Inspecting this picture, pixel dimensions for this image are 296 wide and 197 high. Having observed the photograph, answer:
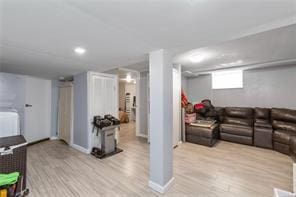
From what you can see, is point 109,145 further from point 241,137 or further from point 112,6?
point 241,137

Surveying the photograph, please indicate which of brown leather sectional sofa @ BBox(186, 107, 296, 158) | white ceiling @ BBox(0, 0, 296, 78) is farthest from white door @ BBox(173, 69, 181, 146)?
white ceiling @ BBox(0, 0, 296, 78)

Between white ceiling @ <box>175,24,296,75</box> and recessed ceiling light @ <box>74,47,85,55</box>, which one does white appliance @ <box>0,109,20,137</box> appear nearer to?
recessed ceiling light @ <box>74,47,85,55</box>

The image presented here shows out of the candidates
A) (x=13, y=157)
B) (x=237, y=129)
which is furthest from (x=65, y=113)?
(x=237, y=129)

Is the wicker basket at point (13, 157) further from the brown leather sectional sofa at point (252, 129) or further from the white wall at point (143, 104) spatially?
the brown leather sectional sofa at point (252, 129)

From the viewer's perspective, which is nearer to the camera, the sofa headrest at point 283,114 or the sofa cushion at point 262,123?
the sofa headrest at point 283,114

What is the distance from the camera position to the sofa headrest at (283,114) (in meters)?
3.62

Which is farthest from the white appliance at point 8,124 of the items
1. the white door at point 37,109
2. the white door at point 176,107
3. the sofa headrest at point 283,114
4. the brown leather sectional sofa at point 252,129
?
the sofa headrest at point 283,114

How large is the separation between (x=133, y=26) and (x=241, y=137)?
13.8 feet

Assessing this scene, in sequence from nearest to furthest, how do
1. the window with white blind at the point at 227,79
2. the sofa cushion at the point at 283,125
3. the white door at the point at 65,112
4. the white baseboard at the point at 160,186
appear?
the white baseboard at the point at 160,186 < the sofa cushion at the point at 283,125 < the white door at the point at 65,112 < the window with white blind at the point at 227,79

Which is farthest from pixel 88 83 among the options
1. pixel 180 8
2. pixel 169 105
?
pixel 180 8

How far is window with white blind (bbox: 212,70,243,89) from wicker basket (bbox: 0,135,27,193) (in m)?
5.38

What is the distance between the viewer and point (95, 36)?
5.63ft

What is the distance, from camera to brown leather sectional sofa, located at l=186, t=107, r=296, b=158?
11.7 feet

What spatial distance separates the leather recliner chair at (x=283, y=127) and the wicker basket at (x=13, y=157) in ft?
16.6
